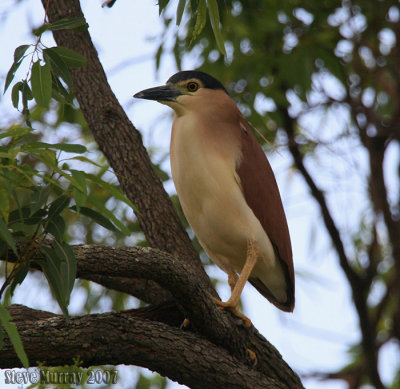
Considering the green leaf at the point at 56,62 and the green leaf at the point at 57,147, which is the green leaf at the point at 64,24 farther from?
the green leaf at the point at 57,147

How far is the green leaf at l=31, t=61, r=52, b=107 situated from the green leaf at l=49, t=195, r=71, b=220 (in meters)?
0.34

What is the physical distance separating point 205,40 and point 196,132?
198 cm

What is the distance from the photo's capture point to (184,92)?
3.26 meters

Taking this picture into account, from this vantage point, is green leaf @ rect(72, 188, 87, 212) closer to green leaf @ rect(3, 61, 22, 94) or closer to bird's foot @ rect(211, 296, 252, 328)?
green leaf @ rect(3, 61, 22, 94)

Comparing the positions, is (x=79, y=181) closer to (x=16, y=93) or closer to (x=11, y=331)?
(x=11, y=331)

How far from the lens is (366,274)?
4.66 meters

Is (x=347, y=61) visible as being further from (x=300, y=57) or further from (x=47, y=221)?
(x=47, y=221)

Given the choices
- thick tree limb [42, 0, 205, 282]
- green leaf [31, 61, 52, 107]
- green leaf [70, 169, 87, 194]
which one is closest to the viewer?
green leaf [70, 169, 87, 194]

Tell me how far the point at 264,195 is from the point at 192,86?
65cm

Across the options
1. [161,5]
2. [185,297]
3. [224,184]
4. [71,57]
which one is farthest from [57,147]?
[224,184]

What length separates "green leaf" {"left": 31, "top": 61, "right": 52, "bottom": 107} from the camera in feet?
7.27

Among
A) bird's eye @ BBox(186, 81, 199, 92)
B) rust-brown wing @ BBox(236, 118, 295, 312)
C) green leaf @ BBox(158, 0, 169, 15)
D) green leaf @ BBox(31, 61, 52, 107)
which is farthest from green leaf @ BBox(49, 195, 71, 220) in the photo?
bird's eye @ BBox(186, 81, 199, 92)

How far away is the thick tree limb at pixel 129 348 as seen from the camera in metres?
2.30

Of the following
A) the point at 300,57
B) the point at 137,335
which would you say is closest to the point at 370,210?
the point at 300,57
